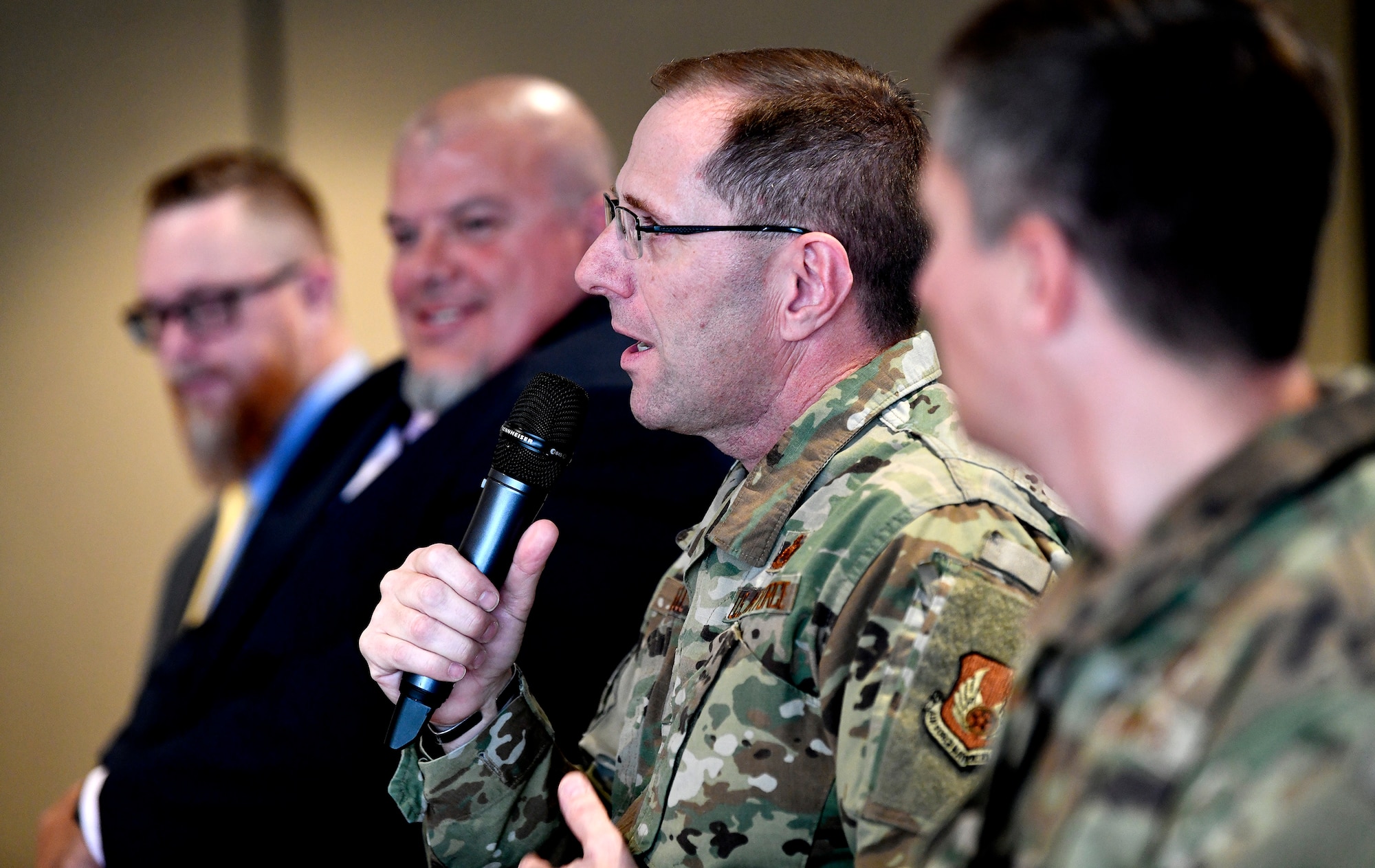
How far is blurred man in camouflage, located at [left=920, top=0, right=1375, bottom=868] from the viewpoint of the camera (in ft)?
1.84

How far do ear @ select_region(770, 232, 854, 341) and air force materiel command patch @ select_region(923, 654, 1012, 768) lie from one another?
0.40 m

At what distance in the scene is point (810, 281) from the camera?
47.6 inches

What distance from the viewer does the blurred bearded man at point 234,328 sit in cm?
301

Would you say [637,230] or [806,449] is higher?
[637,230]

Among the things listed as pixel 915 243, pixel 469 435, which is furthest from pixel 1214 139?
pixel 469 435

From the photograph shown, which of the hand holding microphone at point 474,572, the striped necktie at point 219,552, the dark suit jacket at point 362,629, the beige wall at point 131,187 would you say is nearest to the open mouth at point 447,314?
the dark suit jacket at point 362,629

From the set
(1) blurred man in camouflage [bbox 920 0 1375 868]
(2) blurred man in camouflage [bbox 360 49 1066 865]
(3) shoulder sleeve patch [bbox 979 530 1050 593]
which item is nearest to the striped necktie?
(2) blurred man in camouflage [bbox 360 49 1066 865]

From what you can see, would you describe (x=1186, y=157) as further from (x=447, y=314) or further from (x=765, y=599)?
(x=447, y=314)

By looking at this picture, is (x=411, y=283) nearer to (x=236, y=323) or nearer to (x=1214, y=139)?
(x=236, y=323)

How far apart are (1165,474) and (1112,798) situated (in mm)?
169

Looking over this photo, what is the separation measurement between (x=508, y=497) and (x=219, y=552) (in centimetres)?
202

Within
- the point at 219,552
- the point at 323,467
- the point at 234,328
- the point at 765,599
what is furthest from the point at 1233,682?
the point at 234,328

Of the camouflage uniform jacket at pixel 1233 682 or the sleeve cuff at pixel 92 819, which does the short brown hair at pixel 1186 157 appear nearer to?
the camouflage uniform jacket at pixel 1233 682

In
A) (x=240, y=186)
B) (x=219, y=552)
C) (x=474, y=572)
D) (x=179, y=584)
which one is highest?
(x=240, y=186)
